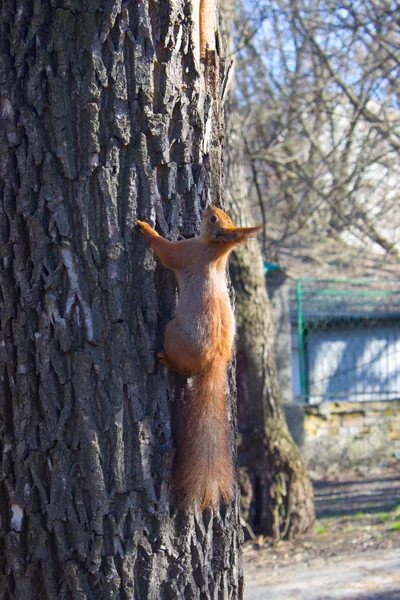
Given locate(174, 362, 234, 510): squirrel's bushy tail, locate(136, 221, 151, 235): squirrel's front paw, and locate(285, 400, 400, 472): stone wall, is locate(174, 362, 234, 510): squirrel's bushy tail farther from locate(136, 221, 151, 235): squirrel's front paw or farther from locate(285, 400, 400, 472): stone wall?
locate(285, 400, 400, 472): stone wall

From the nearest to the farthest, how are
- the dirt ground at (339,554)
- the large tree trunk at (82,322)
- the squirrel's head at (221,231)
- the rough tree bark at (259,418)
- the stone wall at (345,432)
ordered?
1. the large tree trunk at (82,322)
2. the squirrel's head at (221,231)
3. the dirt ground at (339,554)
4. the rough tree bark at (259,418)
5. the stone wall at (345,432)

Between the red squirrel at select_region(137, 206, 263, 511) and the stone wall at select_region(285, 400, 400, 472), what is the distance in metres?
6.26

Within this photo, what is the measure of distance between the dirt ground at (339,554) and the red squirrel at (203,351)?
3103 mm

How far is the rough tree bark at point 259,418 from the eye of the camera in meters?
6.20

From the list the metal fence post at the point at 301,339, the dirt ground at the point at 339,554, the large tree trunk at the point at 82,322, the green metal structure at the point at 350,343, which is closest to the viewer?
the large tree trunk at the point at 82,322

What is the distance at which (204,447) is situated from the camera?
2109mm

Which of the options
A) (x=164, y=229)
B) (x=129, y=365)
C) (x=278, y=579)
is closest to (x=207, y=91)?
(x=164, y=229)

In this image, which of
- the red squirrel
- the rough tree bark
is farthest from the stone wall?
the red squirrel

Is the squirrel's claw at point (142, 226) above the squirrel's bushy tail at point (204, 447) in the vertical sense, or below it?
above

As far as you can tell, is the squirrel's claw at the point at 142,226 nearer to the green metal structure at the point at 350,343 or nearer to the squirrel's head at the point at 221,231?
the squirrel's head at the point at 221,231

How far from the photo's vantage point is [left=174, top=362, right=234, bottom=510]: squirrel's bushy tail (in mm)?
2084

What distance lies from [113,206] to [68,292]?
0.28 metres

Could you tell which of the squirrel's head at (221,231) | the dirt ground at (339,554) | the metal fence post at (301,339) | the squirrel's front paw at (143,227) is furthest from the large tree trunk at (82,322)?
the metal fence post at (301,339)

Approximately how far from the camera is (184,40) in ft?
7.28
